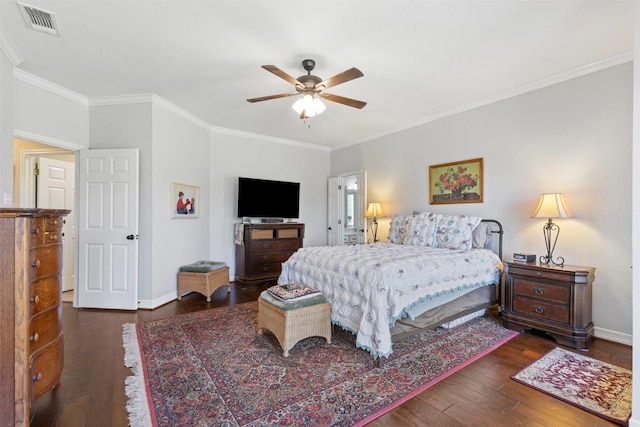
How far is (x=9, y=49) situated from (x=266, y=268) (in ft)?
12.8

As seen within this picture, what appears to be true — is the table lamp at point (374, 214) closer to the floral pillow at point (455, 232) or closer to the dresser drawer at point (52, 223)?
the floral pillow at point (455, 232)

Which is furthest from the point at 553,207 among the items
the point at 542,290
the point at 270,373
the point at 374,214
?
the point at 270,373

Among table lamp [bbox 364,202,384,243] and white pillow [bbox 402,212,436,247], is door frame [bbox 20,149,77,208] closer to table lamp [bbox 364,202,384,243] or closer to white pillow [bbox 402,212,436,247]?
table lamp [bbox 364,202,384,243]

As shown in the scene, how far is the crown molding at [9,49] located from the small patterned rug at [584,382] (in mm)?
4974

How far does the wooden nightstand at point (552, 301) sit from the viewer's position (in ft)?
8.78

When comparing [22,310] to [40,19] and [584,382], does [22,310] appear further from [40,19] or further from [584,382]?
[584,382]

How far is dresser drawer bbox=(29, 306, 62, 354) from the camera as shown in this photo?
162cm

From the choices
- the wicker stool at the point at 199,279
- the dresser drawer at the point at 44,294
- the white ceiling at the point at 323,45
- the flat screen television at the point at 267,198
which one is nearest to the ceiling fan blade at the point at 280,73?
the white ceiling at the point at 323,45

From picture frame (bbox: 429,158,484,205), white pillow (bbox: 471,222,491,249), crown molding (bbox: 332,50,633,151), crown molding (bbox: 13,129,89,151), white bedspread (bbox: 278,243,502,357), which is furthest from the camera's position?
picture frame (bbox: 429,158,484,205)

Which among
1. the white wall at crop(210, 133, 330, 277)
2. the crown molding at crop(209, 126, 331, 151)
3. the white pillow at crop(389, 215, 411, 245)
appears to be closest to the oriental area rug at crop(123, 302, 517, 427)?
the white pillow at crop(389, 215, 411, 245)

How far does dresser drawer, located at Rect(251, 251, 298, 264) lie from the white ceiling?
2475 millimetres

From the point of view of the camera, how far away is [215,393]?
2.00m

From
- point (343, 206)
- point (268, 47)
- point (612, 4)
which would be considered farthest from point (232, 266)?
point (612, 4)

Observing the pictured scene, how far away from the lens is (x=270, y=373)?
225 cm
